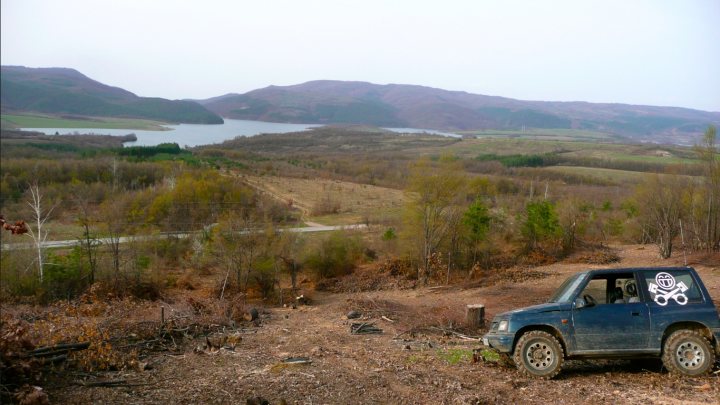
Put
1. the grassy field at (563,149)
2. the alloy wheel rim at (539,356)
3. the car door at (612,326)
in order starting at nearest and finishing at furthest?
the car door at (612,326), the alloy wheel rim at (539,356), the grassy field at (563,149)

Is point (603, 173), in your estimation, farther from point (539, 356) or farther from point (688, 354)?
point (539, 356)

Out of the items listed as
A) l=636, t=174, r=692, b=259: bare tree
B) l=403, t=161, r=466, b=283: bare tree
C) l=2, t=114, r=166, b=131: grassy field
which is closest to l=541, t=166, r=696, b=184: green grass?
l=636, t=174, r=692, b=259: bare tree

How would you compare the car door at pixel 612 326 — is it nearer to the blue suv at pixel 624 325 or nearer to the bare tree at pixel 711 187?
the blue suv at pixel 624 325

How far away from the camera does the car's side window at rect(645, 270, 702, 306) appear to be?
8711 millimetres

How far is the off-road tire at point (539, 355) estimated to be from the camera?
28.6ft

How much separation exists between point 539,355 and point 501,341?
58cm

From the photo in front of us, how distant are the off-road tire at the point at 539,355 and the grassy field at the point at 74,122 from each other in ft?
310

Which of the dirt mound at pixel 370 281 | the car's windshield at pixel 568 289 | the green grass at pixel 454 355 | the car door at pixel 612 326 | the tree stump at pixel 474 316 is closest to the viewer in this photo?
the car door at pixel 612 326

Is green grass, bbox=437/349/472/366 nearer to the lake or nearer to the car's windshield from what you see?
the car's windshield

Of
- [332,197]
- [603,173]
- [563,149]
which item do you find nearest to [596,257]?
[332,197]

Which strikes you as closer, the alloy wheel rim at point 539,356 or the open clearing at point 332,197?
the alloy wheel rim at point 539,356

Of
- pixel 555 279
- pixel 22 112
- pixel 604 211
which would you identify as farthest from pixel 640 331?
pixel 22 112

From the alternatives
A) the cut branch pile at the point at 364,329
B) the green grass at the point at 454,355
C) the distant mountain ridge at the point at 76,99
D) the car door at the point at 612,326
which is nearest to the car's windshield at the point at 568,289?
the car door at the point at 612,326

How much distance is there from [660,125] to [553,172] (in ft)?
336
